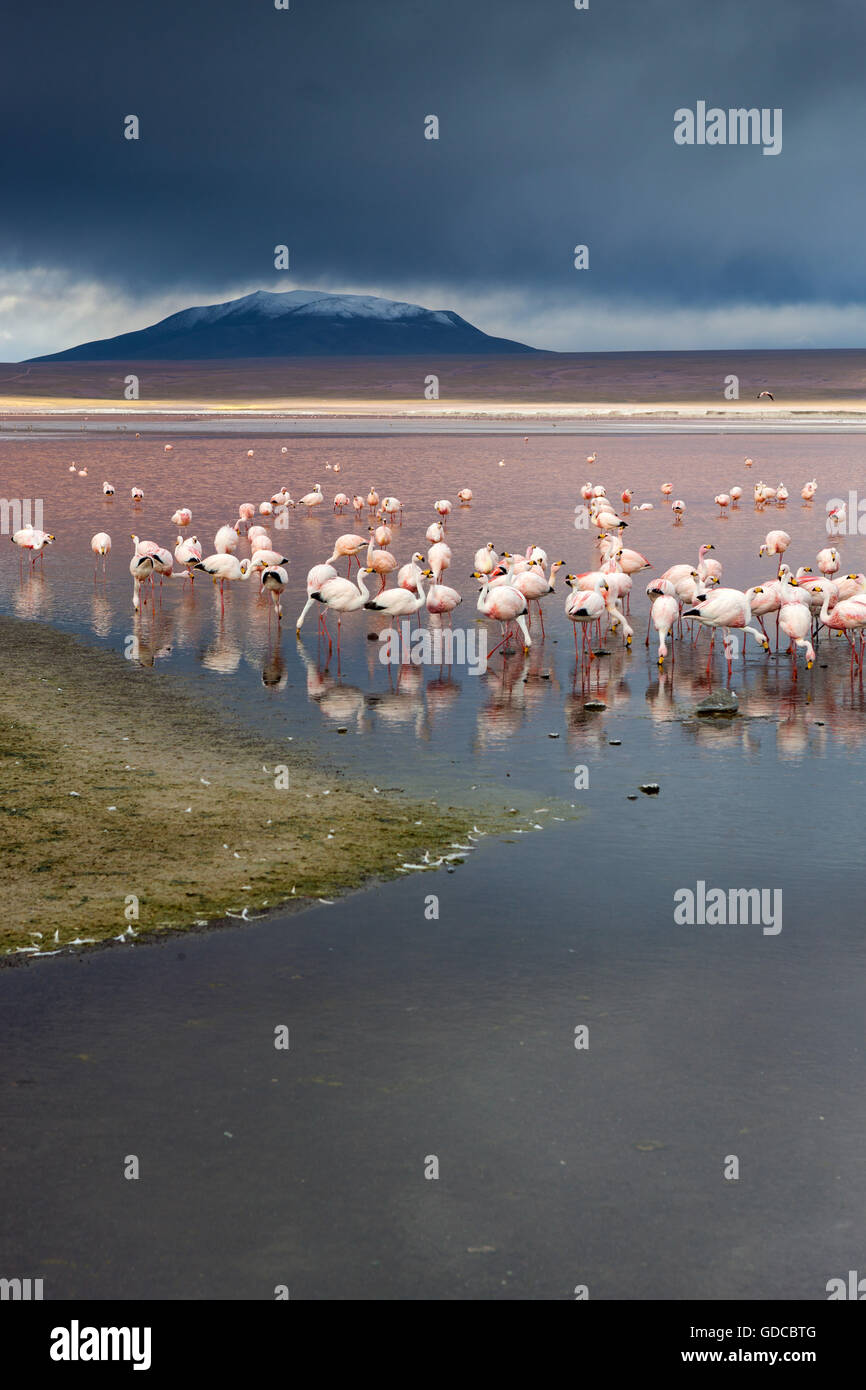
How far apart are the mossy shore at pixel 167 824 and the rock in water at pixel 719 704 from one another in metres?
3.40

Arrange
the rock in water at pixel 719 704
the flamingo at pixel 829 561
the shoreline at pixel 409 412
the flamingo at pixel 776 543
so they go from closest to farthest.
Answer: the rock in water at pixel 719 704, the flamingo at pixel 829 561, the flamingo at pixel 776 543, the shoreline at pixel 409 412

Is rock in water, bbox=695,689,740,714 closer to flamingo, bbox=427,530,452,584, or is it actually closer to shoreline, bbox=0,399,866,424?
flamingo, bbox=427,530,452,584

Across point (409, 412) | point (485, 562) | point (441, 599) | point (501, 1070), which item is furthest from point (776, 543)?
point (409, 412)

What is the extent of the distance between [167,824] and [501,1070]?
369 cm

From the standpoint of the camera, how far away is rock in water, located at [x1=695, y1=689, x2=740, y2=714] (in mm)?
11842

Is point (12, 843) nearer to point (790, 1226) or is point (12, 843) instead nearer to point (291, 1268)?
point (291, 1268)

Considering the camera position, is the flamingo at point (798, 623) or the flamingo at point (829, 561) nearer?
the flamingo at point (798, 623)

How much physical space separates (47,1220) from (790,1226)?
2.47 m

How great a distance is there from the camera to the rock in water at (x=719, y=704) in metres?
11.8

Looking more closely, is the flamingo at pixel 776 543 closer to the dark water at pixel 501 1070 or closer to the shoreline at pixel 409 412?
the dark water at pixel 501 1070

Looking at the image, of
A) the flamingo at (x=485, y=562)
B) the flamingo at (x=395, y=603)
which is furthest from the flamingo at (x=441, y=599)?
the flamingo at (x=485, y=562)

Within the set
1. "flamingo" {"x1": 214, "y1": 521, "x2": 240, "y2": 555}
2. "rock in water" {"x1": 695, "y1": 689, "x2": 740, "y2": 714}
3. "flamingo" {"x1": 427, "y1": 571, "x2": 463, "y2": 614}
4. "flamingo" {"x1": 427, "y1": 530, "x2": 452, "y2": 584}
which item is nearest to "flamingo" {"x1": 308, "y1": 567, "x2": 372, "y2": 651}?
"flamingo" {"x1": 427, "y1": 571, "x2": 463, "y2": 614}
